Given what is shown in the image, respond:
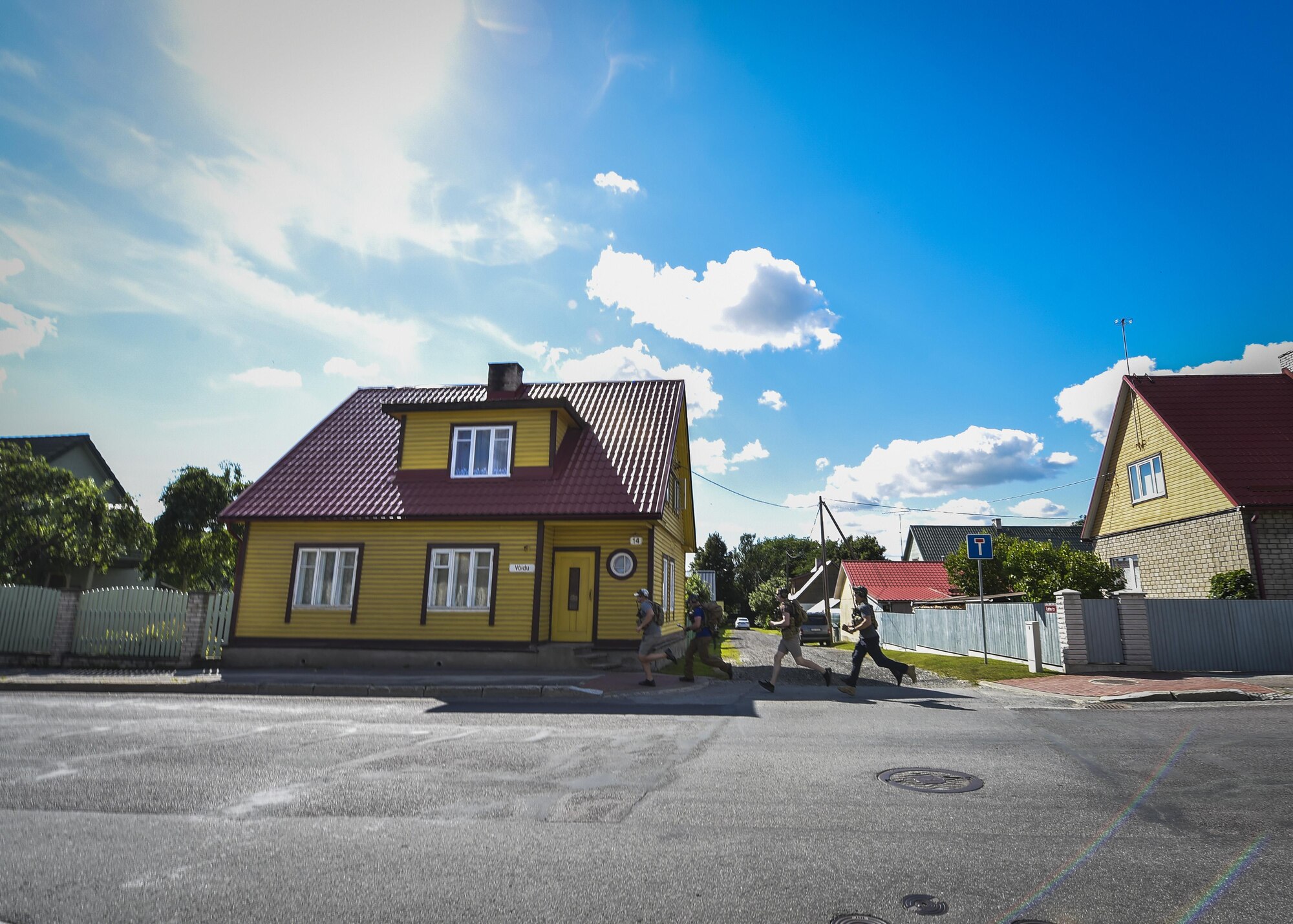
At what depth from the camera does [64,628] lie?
17203 mm

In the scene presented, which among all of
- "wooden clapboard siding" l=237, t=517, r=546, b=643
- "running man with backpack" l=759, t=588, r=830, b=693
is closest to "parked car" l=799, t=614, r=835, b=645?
"wooden clapboard siding" l=237, t=517, r=546, b=643

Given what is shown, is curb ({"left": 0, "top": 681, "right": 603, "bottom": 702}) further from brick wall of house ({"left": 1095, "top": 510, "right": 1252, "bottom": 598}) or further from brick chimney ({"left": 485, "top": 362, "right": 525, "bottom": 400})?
brick wall of house ({"left": 1095, "top": 510, "right": 1252, "bottom": 598})

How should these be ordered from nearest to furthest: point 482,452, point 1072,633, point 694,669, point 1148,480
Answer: point 1072,633, point 694,669, point 482,452, point 1148,480

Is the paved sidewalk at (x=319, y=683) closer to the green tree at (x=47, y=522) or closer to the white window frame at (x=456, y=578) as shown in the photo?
the white window frame at (x=456, y=578)

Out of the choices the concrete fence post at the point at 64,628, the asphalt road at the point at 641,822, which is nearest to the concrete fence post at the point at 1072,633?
the asphalt road at the point at 641,822

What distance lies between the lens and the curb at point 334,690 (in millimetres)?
12539

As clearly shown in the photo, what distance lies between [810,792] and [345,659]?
14.6 metres

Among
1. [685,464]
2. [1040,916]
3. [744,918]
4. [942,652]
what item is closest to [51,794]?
[744,918]

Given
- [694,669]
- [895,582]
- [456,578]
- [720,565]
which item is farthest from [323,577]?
[720,565]

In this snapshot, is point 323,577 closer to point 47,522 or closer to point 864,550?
point 47,522

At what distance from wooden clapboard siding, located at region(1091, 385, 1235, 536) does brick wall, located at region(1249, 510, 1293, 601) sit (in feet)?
2.81

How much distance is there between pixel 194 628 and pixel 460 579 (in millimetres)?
6428

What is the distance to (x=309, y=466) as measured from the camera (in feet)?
67.4

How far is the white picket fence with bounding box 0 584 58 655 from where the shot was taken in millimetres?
17438
